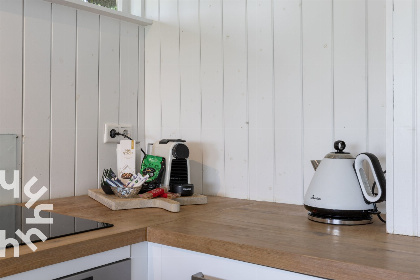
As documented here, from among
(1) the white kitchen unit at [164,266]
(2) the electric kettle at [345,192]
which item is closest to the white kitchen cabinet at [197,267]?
(1) the white kitchen unit at [164,266]

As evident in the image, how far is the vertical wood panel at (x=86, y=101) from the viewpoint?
1.67 m

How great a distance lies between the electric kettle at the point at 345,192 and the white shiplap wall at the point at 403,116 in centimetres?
8

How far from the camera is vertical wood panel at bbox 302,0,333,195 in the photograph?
1381 mm

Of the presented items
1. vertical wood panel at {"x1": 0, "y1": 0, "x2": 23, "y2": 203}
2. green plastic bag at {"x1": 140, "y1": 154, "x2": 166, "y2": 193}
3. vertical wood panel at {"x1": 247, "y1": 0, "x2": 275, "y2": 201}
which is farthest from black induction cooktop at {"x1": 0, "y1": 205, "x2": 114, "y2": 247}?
vertical wood panel at {"x1": 247, "y1": 0, "x2": 275, "y2": 201}

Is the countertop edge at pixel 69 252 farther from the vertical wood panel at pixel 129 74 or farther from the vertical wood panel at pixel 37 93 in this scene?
the vertical wood panel at pixel 129 74

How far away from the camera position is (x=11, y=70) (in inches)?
57.6

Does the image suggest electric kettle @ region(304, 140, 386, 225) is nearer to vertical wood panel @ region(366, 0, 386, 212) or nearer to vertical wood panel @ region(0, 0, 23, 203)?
vertical wood panel @ region(366, 0, 386, 212)

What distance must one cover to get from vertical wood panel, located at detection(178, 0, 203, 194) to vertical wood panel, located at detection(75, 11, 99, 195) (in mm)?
357

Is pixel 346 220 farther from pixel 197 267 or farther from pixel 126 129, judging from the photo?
pixel 126 129

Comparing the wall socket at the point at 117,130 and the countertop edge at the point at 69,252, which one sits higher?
the wall socket at the point at 117,130

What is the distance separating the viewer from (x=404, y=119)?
1.01 metres

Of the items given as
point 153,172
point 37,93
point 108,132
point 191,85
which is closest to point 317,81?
point 191,85

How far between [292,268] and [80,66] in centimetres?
121

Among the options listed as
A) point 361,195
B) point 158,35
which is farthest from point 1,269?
point 158,35
